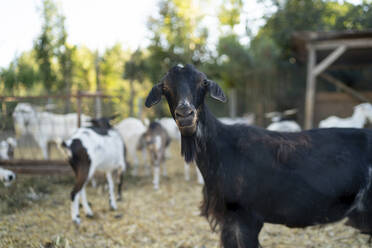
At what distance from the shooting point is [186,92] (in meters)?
2.33

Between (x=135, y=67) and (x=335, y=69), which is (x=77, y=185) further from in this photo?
(x=335, y=69)

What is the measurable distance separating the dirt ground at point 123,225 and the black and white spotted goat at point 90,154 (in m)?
0.39

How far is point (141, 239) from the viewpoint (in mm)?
4008

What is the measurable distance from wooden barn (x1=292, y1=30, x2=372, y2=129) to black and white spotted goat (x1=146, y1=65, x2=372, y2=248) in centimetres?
675

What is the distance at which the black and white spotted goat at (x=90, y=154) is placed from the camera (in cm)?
434

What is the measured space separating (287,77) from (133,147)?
28.3ft

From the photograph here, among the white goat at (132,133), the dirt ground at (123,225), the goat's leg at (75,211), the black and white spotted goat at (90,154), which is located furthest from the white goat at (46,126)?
the goat's leg at (75,211)

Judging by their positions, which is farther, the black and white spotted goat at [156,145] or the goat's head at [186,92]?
the black and white spotted goat at [156,145]

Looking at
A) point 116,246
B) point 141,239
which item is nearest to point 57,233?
point 116,246

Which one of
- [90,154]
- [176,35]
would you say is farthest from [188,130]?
[176,35]

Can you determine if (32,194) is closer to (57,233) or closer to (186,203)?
(57,233)

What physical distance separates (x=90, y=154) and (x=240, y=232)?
9.72 feet

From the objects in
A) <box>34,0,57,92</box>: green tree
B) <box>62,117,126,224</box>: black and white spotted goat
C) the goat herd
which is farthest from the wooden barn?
<box>34,0,57,92</box>: green tree

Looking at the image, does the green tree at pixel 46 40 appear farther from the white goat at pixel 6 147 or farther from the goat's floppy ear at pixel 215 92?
the goat's floppy ear at pixel 215 92
